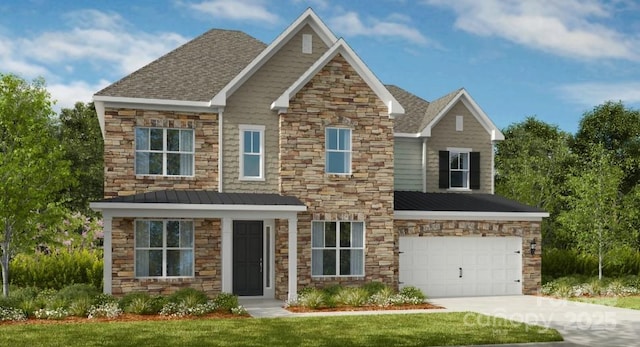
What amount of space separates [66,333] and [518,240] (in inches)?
656

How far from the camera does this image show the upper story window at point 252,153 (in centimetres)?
2328

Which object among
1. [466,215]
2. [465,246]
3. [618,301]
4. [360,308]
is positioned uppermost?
[466,215]

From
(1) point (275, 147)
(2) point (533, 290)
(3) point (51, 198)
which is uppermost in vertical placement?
(1) point (275, 147)

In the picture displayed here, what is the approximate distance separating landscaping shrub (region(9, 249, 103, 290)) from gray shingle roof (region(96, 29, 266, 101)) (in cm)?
606

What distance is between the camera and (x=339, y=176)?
76.4 feet

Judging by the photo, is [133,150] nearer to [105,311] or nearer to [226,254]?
[226,254]

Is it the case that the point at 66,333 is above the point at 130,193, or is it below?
below

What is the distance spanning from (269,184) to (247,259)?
256 cm

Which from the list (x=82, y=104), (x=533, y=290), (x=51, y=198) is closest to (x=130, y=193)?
(x=51, y=198)

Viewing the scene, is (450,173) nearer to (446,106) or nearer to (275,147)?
(446,106)

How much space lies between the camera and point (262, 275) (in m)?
23.6

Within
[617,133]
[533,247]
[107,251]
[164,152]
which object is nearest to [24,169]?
[107,251]

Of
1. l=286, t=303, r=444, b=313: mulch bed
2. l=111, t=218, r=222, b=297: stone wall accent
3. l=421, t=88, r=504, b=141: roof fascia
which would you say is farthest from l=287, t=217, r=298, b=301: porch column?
l=421, t=88, r=504, b=141: roof fascia

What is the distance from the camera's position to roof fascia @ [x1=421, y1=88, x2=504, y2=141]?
28034 millimetres
